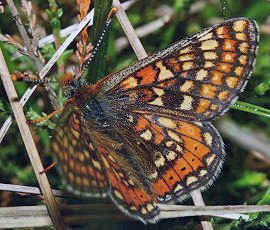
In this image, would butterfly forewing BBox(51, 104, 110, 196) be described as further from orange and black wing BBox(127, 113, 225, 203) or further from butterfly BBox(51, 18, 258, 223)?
orange and black wing BBox(127, 113, 225, 203)

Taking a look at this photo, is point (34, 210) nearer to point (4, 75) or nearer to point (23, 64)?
point (4, 75)

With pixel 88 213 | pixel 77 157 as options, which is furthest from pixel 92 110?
pixel 88 213

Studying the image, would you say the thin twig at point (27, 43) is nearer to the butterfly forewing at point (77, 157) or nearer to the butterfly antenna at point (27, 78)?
the butterfly antenna at point (27, 78)

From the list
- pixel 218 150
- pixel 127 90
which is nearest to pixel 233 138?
pixel 218 150

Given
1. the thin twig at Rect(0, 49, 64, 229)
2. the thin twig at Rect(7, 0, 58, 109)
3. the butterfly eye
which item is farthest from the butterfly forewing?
the thin twig at Rect(7, 0, 58, 109)

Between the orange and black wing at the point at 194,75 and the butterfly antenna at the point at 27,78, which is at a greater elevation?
the butterfly antenna at the point at 27,78

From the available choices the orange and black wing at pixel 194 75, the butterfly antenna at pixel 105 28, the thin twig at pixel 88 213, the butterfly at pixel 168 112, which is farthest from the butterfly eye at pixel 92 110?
the thin twig at pixel 88 213
